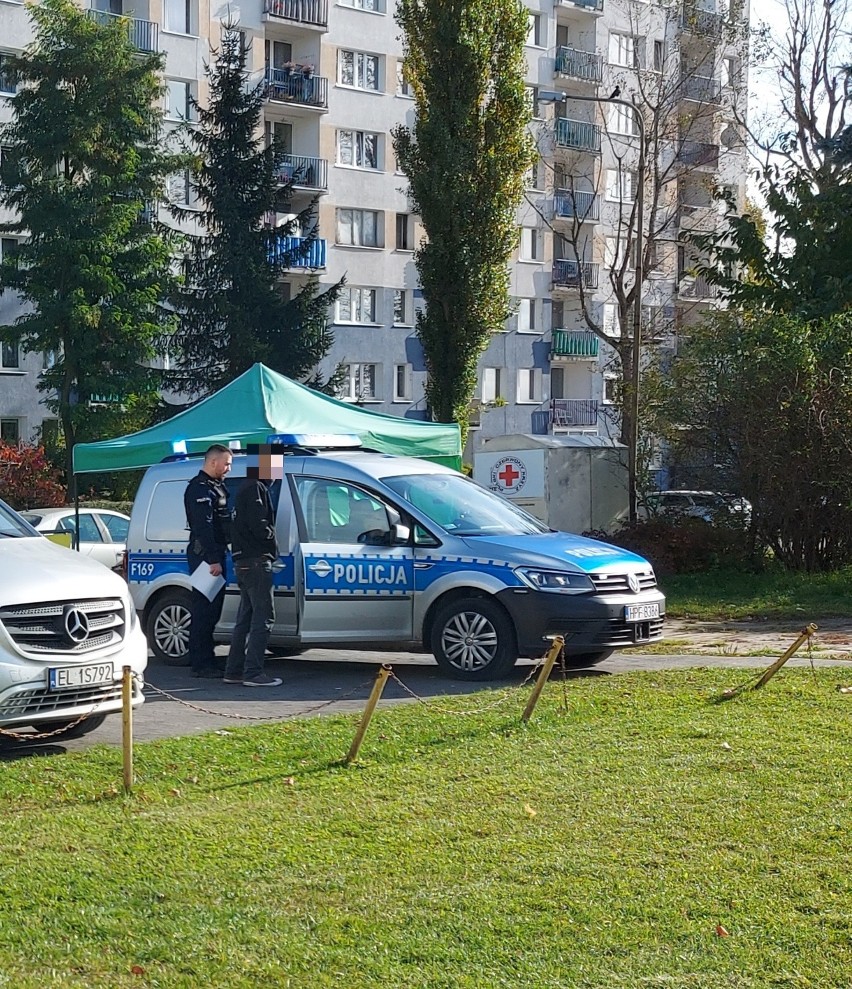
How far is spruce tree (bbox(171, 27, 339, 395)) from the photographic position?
130 ft

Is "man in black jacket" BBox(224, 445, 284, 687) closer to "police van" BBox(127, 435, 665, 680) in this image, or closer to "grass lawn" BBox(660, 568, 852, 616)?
"police van" BBox(127, 435, 665, 680)

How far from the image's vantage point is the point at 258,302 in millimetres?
39688

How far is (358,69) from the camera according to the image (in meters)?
51.9

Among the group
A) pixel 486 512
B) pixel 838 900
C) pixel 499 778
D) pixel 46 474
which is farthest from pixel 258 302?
pixel 838 900

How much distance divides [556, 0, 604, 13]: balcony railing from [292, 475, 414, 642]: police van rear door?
1978 inches

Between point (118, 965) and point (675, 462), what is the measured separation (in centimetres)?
1920

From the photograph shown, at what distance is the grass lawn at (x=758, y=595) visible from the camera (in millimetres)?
19328

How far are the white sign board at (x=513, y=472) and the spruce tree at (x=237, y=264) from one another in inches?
553

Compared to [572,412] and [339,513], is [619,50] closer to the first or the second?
[572,412]

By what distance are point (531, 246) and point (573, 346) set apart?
4.45 meters

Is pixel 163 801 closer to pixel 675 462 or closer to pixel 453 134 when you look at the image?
pixel 675 462

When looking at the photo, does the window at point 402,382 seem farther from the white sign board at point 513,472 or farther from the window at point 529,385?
the white sign board at point 513,472

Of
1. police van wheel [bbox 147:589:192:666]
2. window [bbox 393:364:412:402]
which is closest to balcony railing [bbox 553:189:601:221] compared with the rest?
window [bbox 393:364:412:402]

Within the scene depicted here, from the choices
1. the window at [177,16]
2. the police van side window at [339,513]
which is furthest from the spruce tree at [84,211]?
the police van side window at [339,513]
